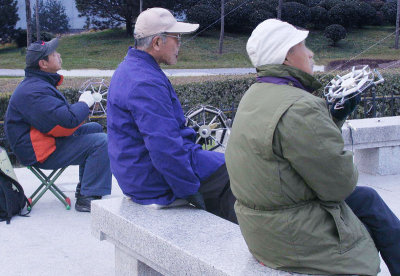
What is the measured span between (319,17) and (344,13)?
152 cm

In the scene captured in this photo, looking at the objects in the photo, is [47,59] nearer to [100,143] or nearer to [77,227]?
[100,143]

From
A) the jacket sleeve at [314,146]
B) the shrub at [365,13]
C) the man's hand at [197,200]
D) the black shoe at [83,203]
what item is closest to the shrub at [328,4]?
the shrub at [365,13]

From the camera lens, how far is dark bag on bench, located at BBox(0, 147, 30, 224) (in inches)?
191

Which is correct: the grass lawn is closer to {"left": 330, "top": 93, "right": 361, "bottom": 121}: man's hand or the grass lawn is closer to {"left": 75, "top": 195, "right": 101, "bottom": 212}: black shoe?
{"left": 75, "top": 195, "right": 101, "bottom": 212}: black shoe

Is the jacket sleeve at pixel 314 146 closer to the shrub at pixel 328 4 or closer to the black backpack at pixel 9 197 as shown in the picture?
the black backpack at pixel 9 197

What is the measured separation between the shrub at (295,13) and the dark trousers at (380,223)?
31753mm

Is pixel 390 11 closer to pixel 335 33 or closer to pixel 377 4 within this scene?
pixel 377 4

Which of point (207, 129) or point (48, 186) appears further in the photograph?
point (48, 186)

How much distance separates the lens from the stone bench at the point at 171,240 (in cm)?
278

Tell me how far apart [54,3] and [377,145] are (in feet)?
107

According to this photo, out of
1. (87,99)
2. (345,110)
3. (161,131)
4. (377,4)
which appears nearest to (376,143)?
(87,99)

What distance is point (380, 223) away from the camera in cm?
297

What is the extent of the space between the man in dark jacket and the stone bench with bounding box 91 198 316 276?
1.40 meters

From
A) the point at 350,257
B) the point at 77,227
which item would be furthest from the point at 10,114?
the point at 350,257
